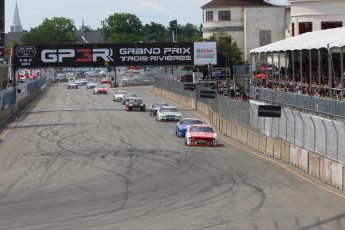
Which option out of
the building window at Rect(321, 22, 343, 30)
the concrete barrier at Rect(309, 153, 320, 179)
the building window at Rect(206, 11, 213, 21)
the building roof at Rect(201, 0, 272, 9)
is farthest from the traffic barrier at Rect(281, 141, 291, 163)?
the building window at Rect(206, 11, 213, 21)

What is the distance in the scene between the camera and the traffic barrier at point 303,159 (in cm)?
2897

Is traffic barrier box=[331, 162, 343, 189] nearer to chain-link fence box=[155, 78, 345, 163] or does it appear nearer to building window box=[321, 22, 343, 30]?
chain-link fence box=[155, 78, 345, 163]

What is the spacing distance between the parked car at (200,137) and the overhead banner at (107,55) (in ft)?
87.2

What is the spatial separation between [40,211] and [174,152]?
1602 cm

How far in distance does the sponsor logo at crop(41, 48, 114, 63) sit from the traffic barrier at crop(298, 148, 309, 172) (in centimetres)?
3720

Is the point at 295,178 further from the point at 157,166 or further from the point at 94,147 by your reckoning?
the point at 94,147

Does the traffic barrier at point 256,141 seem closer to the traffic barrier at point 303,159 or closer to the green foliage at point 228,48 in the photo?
the traffic barrier at point 303,159

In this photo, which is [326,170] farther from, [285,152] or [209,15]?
[209,15]

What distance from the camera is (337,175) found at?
25.0m

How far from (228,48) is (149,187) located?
252 feet

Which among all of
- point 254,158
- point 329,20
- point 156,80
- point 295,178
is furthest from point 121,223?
point 156,80

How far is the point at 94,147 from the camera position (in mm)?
38094

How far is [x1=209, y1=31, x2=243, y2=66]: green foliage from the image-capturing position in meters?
99.3

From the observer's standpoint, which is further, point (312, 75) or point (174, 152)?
point (312, 75)
